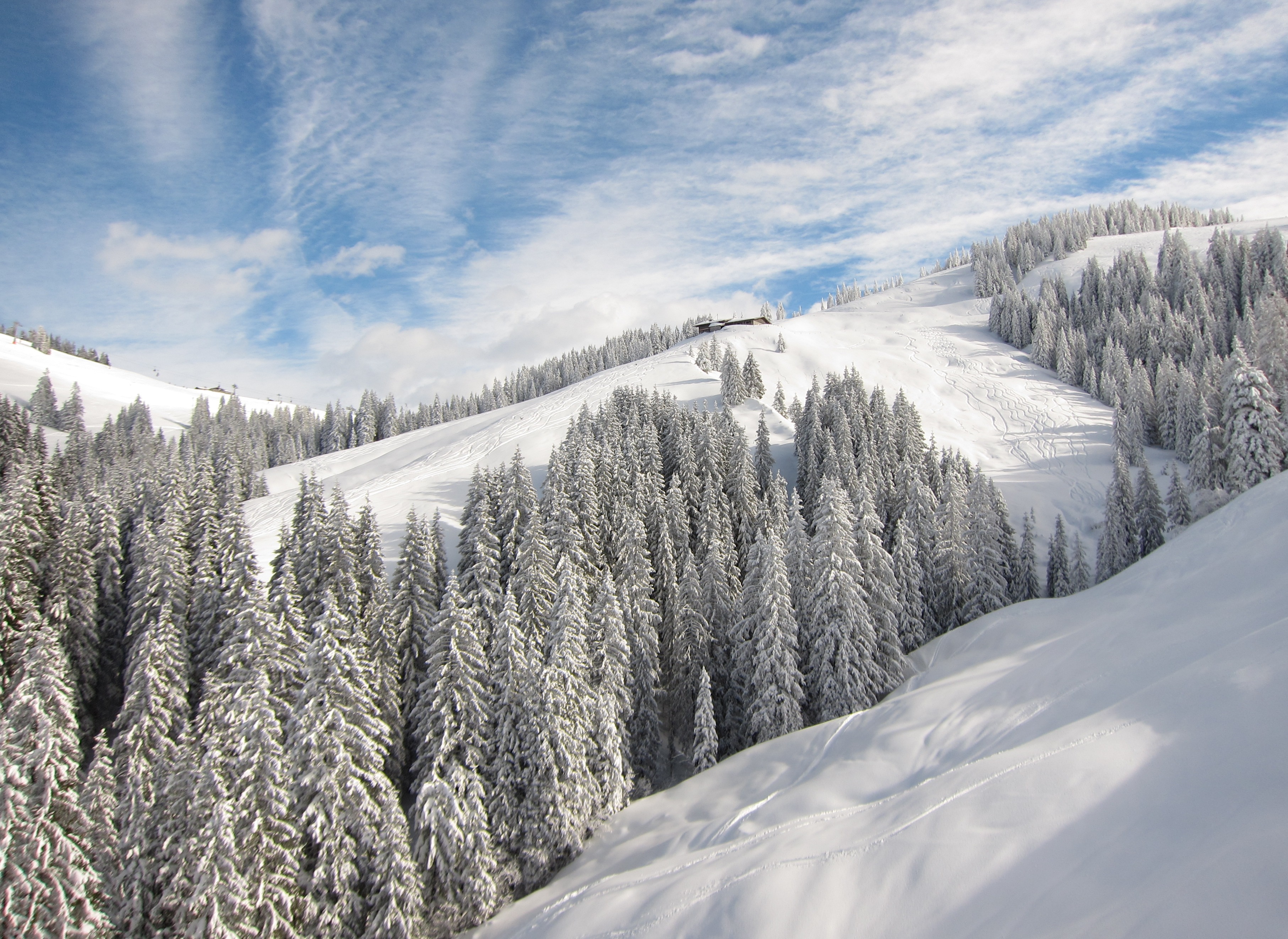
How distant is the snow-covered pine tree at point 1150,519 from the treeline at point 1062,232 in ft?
417

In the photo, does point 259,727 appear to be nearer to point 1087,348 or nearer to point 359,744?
point 359,744

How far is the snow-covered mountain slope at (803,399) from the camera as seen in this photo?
64.9 metres

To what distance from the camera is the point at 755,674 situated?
30938 mm

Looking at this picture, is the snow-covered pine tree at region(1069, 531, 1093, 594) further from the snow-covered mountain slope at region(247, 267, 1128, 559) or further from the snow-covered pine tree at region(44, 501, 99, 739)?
the snow-covered pine tree at region(44, 501, 99, 739)

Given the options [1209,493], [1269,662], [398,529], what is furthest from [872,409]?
[1269,662]

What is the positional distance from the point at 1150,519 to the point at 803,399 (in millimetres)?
51491

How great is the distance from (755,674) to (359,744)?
18.3 meters

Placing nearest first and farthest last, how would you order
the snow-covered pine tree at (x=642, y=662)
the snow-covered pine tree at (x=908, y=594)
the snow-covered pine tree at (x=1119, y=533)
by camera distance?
the snow-covered pine tree at (x=642, y=662), the snow-covered pine tree at (x=908, y=594), the snow-covered pine tree at (x=1119, y=533)

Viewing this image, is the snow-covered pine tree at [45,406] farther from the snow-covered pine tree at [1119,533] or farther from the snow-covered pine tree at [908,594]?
the snow-covered pine tree at [1119,533]

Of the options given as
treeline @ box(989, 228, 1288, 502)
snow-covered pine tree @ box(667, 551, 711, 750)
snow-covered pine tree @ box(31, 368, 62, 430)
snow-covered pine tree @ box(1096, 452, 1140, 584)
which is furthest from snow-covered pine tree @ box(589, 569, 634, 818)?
snow-covered pine tree @ box(31, 368, 62, 430)

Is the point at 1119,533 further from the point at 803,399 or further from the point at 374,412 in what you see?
the point at 374,412

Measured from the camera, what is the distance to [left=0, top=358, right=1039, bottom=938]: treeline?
18.8m

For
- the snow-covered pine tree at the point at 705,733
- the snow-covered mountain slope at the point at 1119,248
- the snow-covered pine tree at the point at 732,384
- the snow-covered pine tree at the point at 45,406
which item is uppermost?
the snow-covered mountain slope at the point at 1119,248

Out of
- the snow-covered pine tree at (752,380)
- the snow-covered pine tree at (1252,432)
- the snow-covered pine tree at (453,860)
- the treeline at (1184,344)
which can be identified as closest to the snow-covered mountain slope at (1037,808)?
the snow-covered pine tree at (453,860)
